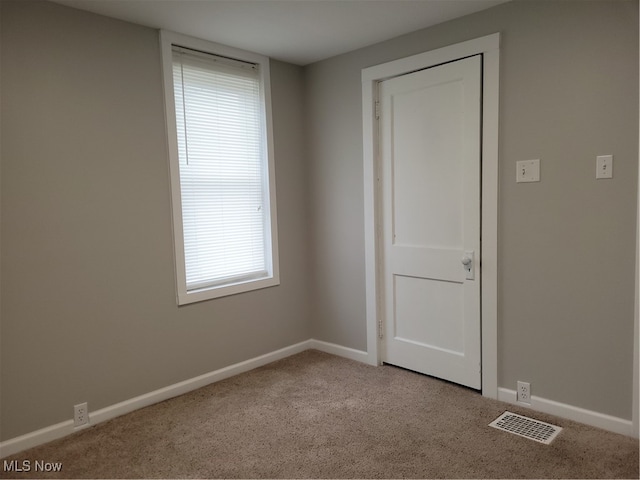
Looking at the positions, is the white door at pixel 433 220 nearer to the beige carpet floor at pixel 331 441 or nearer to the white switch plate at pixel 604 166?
the beige carpet floor at pixel 331 441

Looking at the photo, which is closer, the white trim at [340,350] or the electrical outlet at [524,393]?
the electrical outlet at [524,393]

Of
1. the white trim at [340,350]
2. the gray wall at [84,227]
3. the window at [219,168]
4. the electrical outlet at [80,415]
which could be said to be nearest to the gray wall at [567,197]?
the white trim at [340,350]

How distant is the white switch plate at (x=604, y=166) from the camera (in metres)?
2.30

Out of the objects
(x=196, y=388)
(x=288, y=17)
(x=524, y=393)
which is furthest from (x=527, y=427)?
(x=288, y=17)

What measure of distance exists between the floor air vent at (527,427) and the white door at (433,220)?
1.14 feet

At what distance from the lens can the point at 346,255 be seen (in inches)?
141

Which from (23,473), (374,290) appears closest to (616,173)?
(374,290)

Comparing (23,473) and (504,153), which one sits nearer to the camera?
(23,473)

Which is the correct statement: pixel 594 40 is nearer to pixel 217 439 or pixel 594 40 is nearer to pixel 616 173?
pixel 616 173

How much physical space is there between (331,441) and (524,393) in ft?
3.83

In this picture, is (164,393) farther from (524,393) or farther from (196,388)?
(524,393)

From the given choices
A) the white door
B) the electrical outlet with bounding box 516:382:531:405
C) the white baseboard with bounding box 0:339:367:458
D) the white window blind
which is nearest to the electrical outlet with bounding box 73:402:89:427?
the white baseboard with bounding box 0:339:367:458

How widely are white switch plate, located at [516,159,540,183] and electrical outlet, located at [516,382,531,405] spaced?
1.16 metres

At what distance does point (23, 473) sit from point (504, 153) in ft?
9.62
